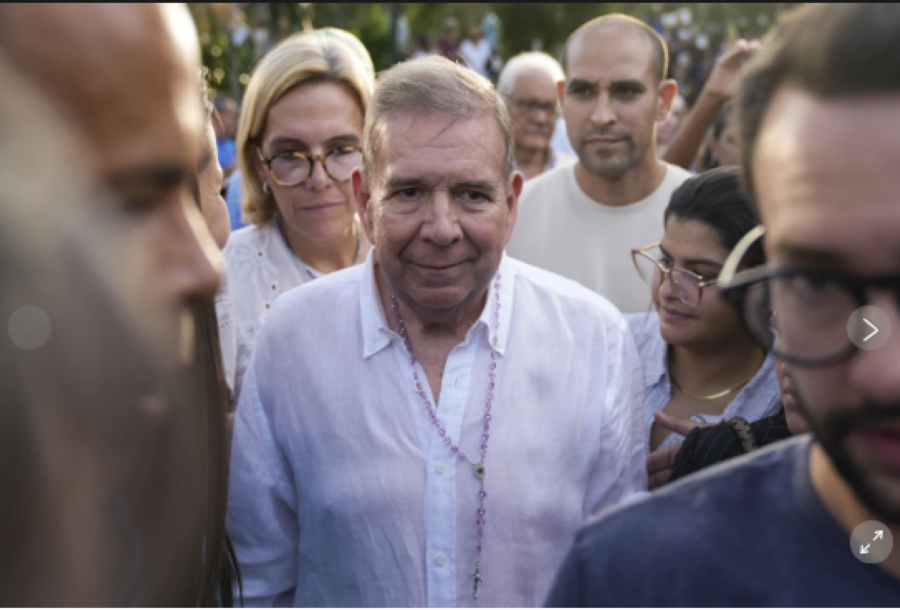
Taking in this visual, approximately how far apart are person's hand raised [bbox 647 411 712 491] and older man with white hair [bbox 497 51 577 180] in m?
3.52

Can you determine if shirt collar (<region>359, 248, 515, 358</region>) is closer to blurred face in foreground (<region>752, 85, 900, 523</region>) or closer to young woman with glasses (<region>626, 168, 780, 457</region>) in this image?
young woman with glasses (<region>626, 168, 780, 457</region>)

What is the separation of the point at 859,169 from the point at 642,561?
56 centimetres

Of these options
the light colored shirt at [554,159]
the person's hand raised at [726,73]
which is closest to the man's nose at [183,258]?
the person's hand raised at [726,73]

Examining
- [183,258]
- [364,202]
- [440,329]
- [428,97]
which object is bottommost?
[440,329]

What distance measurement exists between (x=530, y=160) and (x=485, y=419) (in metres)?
3.96

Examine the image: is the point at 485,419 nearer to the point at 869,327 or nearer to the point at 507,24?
the point at 869,327

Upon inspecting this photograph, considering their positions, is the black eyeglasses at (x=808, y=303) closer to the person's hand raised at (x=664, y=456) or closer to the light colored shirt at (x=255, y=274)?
the person's hand raised at (x=664, y=456)

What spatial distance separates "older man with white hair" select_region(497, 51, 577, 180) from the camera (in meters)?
5.95

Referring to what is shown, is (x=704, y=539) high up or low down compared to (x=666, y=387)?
up

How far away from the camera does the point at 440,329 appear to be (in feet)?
7.91

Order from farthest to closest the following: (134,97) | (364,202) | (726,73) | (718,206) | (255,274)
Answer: (726,73), (255,274), (718,206), (364,202), (134,97)

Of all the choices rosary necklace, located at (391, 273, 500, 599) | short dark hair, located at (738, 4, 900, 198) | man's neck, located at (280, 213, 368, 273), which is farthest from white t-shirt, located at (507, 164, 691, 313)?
short dark hair, located at (738, 4, 900, 198)

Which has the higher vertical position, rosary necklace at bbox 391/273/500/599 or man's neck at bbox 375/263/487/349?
man's neck at bbox 375/263/487/349

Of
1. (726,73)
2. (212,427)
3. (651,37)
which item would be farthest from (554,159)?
(212,427)
